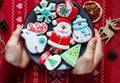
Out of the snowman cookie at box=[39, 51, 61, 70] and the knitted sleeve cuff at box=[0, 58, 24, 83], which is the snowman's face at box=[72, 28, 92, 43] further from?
the knitted sleeve cuff at box=[0, 58, 24, 83]

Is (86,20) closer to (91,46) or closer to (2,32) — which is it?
(91,46)

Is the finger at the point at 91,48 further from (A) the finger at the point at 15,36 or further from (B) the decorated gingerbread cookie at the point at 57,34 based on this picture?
(A) the finger at the point at 15,36

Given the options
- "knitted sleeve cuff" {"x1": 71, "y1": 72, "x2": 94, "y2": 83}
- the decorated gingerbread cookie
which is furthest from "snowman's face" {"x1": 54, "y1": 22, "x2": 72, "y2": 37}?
"knitted sleeve cuff" {"x1": 71, "y1": 72, "x2": 94, "y2": 83}

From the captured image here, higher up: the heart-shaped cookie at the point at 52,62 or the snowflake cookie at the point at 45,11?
the snowflake cookie at the point at 45,11

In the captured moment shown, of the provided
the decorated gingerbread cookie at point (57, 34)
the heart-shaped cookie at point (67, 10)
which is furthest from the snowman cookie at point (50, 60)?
the heart-shaped cookie at point (67, 10)

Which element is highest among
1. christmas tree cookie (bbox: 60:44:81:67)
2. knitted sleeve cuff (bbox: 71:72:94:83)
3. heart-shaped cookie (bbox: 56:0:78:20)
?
heart-shaped cookie (bbox: 56:0:78:20)

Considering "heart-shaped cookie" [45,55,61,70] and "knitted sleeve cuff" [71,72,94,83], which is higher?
"heart-shaped cookie" [45,55,61,70]

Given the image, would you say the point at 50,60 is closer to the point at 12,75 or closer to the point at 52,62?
the point at 52,62

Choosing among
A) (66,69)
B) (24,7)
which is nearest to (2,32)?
(24,7)
